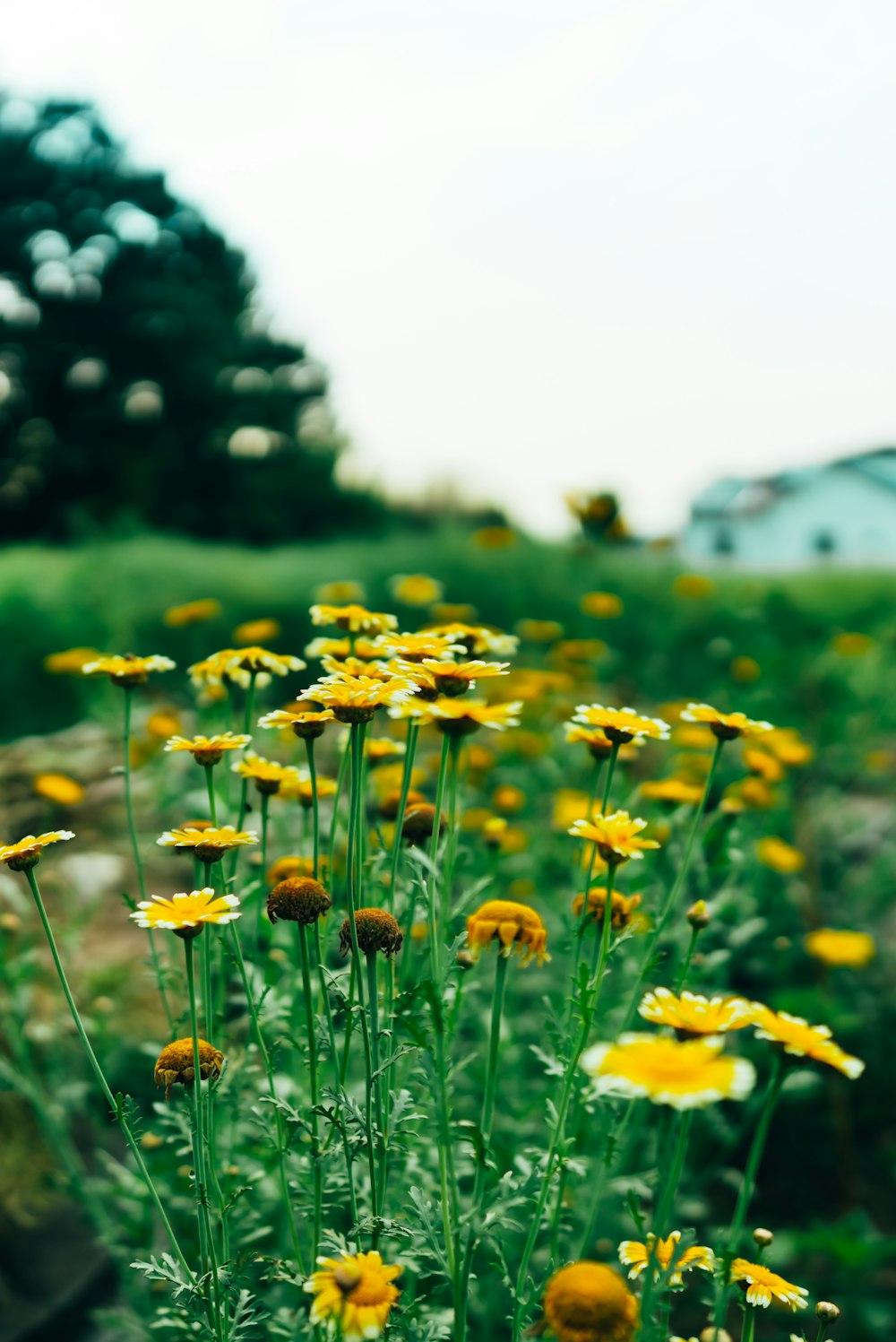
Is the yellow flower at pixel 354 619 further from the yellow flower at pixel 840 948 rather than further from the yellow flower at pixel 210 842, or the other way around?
the yellow flower at pixel 840 948

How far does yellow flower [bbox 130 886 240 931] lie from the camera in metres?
1.03

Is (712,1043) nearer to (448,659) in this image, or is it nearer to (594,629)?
(448,659)

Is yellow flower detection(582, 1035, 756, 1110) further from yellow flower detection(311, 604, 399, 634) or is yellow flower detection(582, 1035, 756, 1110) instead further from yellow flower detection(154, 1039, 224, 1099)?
yellow flower detection(311, 604, 399, 634)

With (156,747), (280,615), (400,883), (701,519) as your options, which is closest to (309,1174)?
(400,883)

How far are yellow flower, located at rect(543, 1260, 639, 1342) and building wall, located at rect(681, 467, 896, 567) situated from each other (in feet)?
36.5

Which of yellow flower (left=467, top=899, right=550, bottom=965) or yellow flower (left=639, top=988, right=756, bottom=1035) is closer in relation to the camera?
yellow flower (left=639, top=988, right=756, bottom=1035)

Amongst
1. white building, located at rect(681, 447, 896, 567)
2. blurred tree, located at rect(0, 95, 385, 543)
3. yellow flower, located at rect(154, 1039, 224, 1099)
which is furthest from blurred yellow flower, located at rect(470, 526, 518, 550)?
blurred tree, located at rect(0, 95, 385, 543)

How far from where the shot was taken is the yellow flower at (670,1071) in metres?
0.76

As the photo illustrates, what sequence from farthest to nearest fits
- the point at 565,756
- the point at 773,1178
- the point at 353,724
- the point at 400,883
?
the point at 565,756 < the point at 773,1178 < the point at 400,883 < the point at 353,724

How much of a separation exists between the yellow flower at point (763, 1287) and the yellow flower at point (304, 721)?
793mm

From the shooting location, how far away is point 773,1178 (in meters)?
3.04

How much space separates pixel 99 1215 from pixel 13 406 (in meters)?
20.7

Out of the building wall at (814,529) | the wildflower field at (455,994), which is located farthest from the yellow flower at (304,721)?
the building wall at (814,529)

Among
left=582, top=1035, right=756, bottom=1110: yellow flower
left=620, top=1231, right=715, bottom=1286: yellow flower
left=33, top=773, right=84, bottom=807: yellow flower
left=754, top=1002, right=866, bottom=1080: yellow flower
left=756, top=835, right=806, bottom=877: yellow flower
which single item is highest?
left=582, top=1035, right=756, bottom=1110: yellow flower
